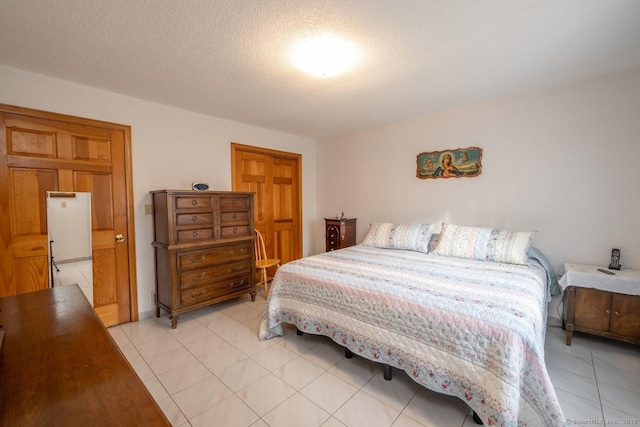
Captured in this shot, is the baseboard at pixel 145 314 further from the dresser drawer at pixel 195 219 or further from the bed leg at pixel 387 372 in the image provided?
the bed leg at pixel 387 372

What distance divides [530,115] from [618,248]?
1.43m

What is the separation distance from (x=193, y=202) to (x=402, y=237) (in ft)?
7.70

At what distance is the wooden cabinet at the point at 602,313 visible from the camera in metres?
2.10

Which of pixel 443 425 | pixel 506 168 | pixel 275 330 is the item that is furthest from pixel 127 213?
pixel 506 168

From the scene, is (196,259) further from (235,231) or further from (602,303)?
(602,303)

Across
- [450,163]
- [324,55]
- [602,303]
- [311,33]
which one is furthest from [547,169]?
[311,33]

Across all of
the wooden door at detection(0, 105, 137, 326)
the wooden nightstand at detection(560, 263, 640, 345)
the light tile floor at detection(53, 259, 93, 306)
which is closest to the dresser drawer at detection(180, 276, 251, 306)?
the wooden door at detection(0, 105, 137, 326)

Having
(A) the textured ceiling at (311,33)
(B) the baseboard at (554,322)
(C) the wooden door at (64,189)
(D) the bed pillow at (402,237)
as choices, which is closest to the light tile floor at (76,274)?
(C) the wooden door at (64,189)

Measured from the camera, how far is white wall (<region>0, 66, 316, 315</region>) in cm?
227

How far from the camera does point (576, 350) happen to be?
2.21 m

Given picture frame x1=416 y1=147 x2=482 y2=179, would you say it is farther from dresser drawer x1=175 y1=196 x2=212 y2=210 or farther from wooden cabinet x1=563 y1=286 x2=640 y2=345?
dresser drawer x1=175 y1=196 x2=212 y2=210

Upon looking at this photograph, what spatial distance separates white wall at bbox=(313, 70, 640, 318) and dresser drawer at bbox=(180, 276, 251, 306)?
2181 millimetres

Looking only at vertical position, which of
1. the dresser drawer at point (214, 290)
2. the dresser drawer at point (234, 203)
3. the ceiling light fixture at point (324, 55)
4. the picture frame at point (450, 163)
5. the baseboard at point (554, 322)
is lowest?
the baseboard at point (554, 322)

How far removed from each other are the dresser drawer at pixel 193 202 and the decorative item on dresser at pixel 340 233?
179 cm
